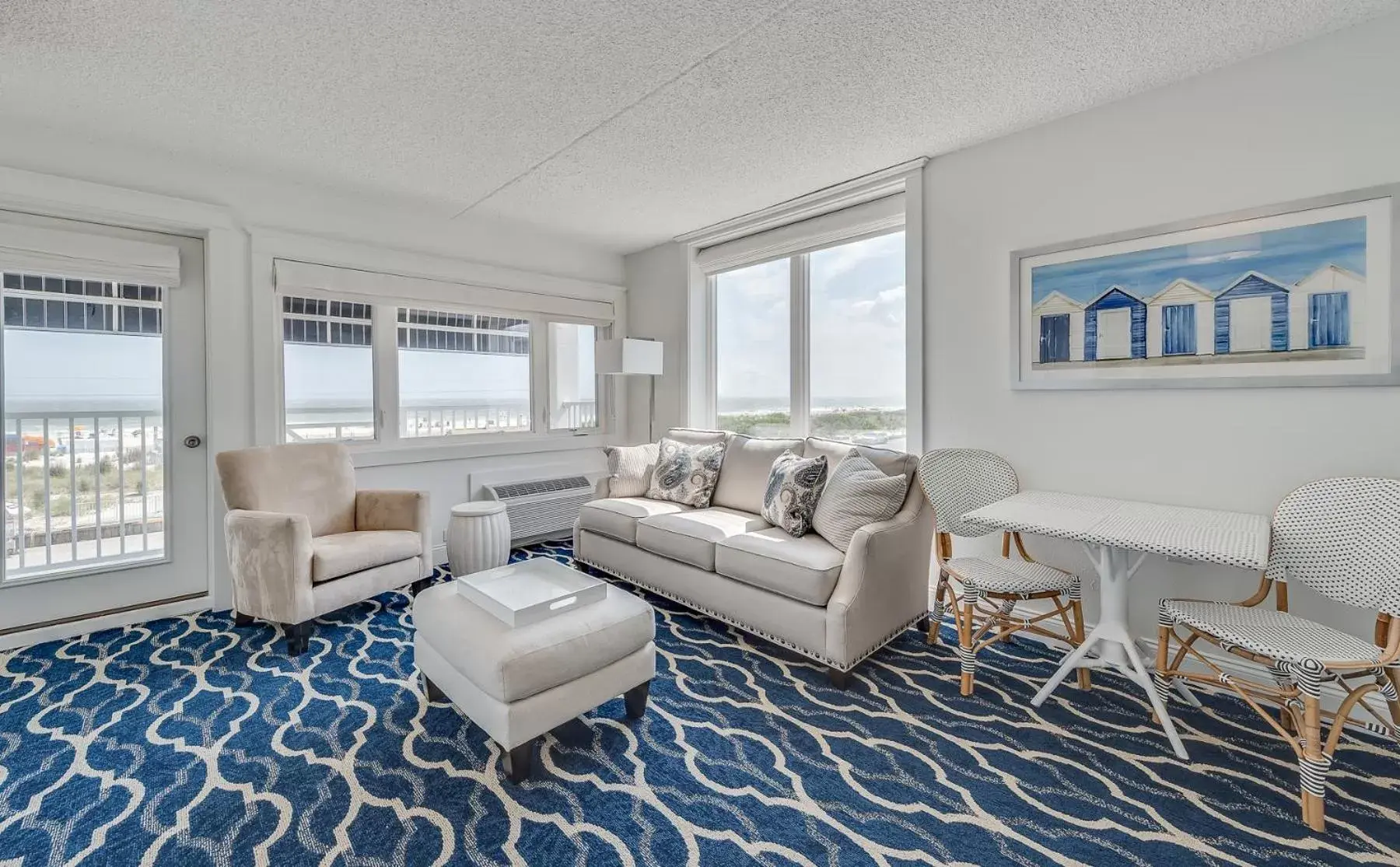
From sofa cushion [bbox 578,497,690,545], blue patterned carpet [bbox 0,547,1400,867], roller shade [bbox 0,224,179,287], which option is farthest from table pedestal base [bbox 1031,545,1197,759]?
roller shade [bbox 0,224,179,287]

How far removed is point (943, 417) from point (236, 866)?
327 centimetres

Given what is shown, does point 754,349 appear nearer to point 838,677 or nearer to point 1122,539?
point 838,677

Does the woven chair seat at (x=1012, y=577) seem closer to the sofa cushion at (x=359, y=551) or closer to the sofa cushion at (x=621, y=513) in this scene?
the sofa cushion at (x=621, y=513)

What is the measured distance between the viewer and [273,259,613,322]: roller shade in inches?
135

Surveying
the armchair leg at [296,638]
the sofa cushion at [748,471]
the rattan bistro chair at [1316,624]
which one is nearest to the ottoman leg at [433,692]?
the armchair leg at [296,638]

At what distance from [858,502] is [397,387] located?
3.16m

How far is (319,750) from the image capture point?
192 cm

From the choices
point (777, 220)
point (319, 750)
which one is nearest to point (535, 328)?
point (777, 220)

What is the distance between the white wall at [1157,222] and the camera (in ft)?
6.77

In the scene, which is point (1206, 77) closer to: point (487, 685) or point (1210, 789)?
point (1210, 789)

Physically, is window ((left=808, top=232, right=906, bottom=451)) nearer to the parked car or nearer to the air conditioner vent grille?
the air conditioner vent grille

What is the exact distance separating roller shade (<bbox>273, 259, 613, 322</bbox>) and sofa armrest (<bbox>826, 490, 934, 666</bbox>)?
10.3 ft

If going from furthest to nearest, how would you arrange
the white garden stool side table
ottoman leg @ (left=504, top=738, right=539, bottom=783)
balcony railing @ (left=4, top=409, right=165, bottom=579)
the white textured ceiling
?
the white garden stool side table < balcony railing @ (left=4, top=409, right=165, bottom=579) < the white textured ceiling < ottoman leg @ (left=504, top=738, right=539, bottom=783)

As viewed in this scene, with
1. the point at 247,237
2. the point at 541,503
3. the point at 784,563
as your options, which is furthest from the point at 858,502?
the point at 247,237
